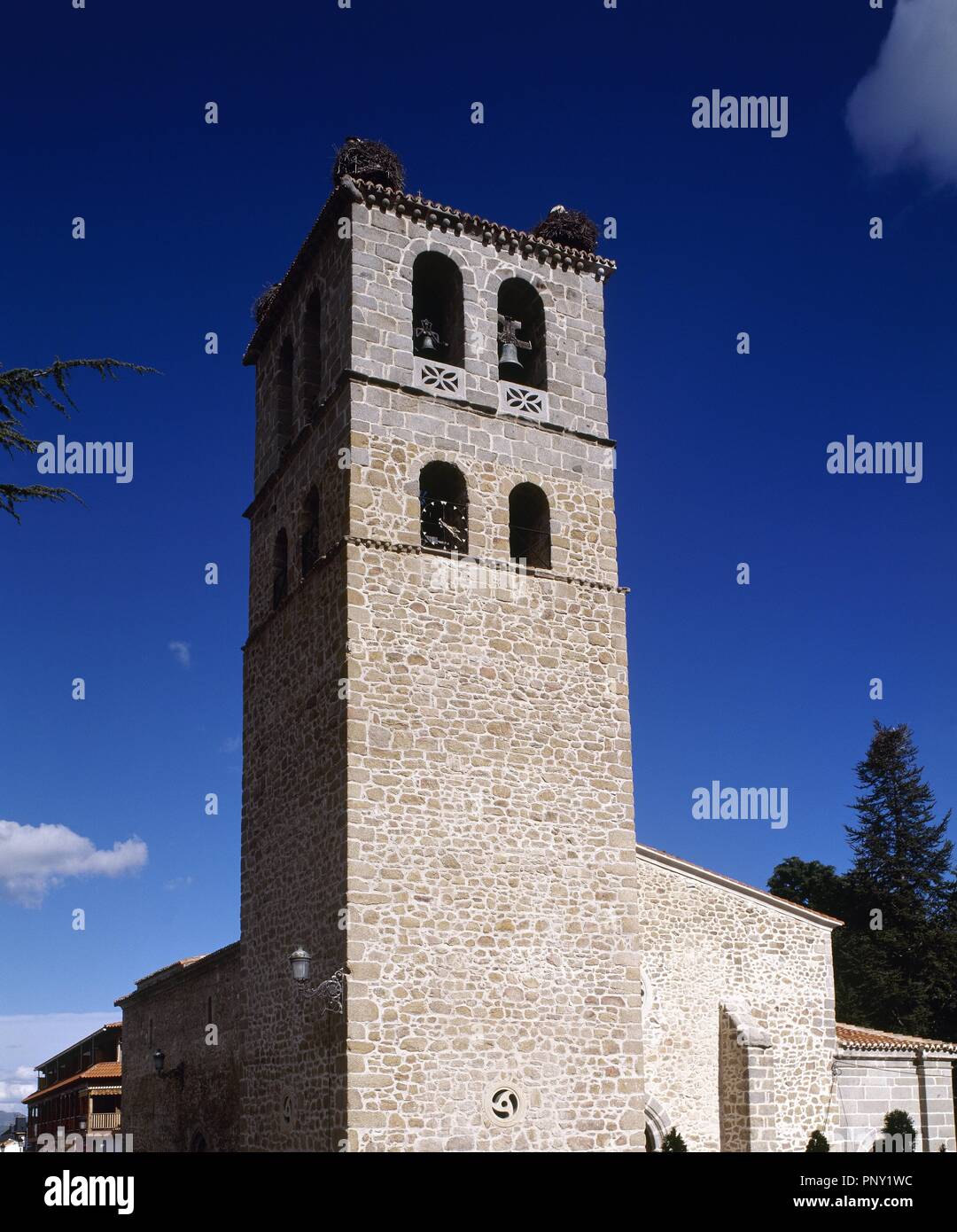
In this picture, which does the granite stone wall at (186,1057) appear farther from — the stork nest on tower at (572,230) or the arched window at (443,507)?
the stork nest on tower at (572,230)

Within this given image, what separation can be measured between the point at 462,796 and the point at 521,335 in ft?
24.8

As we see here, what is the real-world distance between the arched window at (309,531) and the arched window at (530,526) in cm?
283

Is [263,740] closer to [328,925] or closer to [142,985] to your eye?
[328,925]

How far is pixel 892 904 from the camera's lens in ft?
127

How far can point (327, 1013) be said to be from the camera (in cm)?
1467

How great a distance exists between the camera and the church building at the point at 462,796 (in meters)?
14.9

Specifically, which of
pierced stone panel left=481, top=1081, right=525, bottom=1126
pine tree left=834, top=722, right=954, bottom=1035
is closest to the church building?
pierced stone panel left=481, top=1081, right=525, bottom=1126

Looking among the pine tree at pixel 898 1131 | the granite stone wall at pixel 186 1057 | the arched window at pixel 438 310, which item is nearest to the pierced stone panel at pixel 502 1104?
the granite stone wall at pixel 186 1057

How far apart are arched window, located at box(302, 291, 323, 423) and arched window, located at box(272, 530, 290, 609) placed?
2121 millimetres

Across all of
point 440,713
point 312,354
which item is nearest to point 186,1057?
point 440,713

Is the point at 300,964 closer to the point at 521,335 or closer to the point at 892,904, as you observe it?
the point at 521,335

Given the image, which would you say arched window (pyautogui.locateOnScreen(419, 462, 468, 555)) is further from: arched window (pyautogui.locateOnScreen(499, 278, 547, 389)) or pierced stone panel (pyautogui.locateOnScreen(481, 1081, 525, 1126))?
pierced stone panel (pyautogui.locateOnScreen(481, 1081, 525, 1126))

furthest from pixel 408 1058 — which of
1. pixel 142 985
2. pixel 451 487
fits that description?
pixel 142 985
